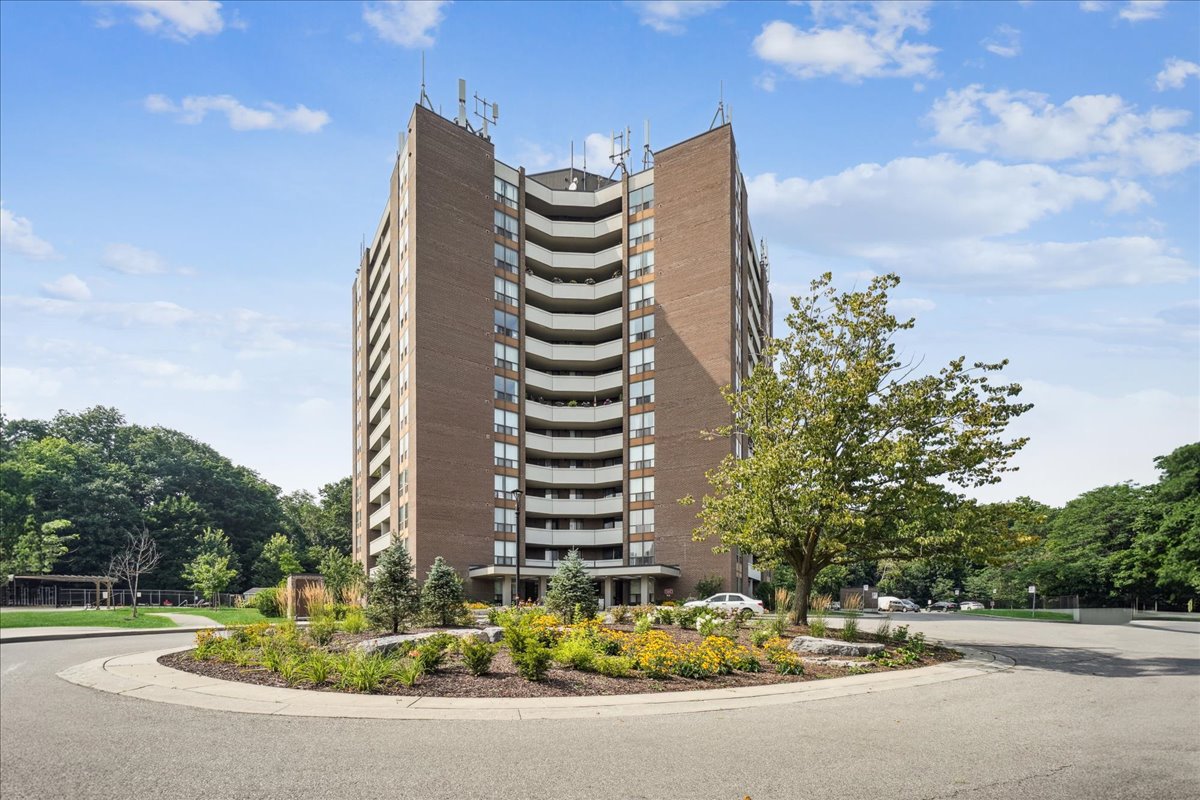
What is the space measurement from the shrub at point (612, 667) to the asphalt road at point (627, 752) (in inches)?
145

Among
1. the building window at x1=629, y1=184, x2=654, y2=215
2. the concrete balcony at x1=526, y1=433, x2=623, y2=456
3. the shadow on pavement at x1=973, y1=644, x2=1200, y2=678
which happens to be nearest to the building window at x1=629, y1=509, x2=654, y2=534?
the concrete balcony at x1=526, y1=433, x2=623, y2=456

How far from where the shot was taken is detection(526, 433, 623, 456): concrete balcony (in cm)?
7162

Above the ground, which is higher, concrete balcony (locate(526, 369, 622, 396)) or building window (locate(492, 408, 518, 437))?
concrete balcony (locate(526, 369, 622, 396))

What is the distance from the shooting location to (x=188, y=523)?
9494 cm

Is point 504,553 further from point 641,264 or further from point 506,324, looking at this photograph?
point 641,264

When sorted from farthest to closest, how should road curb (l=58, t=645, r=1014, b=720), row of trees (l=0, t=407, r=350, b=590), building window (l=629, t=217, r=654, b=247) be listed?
row of trees (l=0, t=407, r=350, b=590), building window (l=629, t=217, r=654, b=247), road curb (l=58, t=645, r=1014, b=720)

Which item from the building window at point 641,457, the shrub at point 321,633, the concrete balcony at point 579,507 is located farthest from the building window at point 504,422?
the shrub at point 321,633

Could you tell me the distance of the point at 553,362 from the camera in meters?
73.7

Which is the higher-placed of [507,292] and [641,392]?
[507,292]

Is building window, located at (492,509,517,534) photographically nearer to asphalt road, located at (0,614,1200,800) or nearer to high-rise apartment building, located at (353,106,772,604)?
high-rise apartment building, located at (353,106,772,604)

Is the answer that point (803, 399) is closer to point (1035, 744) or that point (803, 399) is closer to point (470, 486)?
point (1035, 744)

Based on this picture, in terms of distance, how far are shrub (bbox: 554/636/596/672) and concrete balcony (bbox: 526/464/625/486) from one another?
51838 millimetres

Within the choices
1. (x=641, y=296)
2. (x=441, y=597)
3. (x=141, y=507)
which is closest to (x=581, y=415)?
(x=641, y=296)

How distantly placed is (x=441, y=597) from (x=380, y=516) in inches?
1917
